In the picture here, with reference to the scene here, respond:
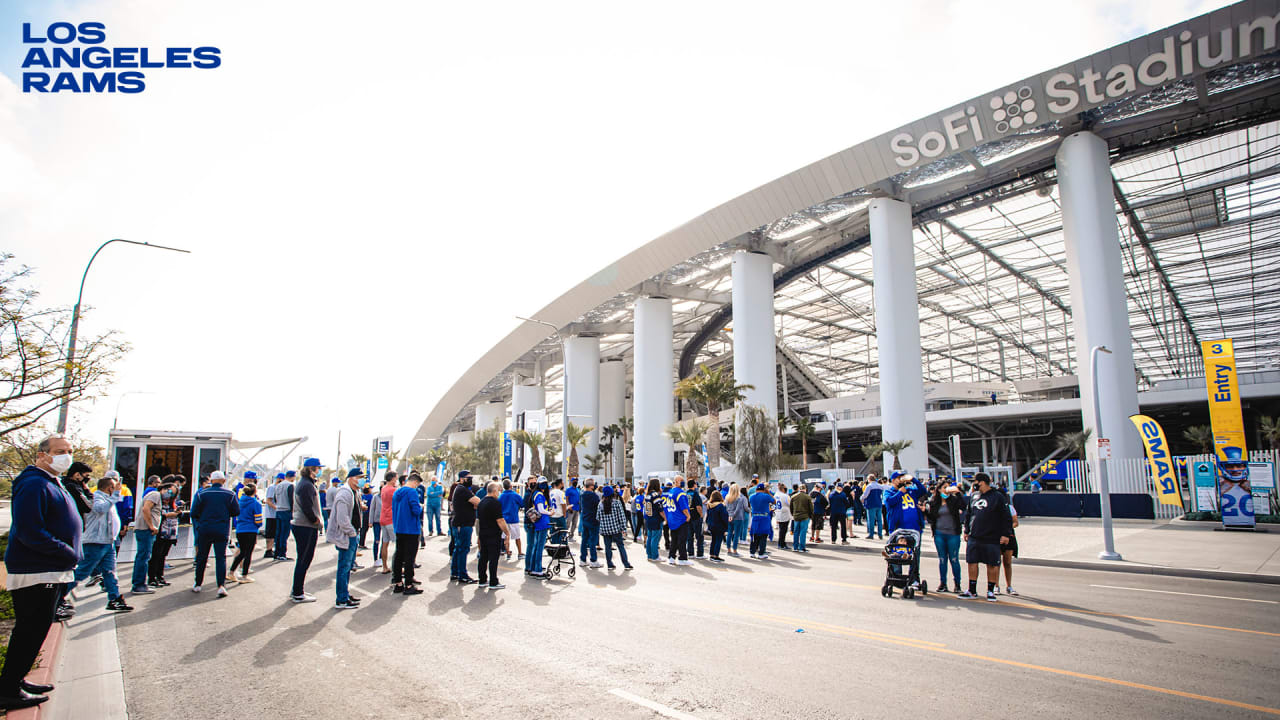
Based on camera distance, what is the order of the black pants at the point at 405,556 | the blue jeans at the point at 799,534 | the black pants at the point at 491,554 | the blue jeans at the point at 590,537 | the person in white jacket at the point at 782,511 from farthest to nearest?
the person in white jacket at the point at 782,511, the blue jeans at the point at 799,534, the blue jeans at the point at 590,537, the black pants at the point at 491,554, the black pants at the point at 405,556

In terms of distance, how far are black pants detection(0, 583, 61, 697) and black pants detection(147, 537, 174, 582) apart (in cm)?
699

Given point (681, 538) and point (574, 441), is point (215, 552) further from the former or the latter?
point (574, 441)

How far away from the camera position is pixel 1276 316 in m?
56.7

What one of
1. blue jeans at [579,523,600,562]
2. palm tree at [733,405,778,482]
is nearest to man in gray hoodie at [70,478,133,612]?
blue jeans at [579,523,600,562]

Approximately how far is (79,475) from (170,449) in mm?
10467

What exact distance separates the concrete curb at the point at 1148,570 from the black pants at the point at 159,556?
597 inches

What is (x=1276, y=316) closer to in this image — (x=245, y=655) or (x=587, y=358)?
(x=587, y=358)

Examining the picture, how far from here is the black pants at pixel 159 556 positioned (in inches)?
448

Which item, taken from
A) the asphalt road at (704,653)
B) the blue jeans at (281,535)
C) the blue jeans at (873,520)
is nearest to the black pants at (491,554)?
the asphalt road at (704,653)

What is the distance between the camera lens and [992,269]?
4525cm

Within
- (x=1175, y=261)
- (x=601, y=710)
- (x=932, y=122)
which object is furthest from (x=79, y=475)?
(x=1175, y=261)

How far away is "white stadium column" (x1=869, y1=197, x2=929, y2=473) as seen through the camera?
102 ft

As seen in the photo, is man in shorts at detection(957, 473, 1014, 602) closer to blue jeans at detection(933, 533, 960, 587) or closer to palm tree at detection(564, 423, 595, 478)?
blue jeans at detection(933, 533, 960, 587)

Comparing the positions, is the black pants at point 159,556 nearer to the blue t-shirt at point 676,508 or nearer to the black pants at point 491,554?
the black pants at point 491,554
